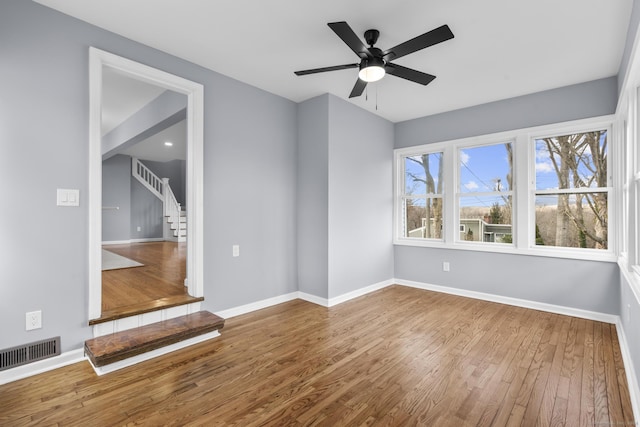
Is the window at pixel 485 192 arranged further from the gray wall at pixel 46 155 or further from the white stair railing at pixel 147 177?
the white stair railing at pixel 147 177

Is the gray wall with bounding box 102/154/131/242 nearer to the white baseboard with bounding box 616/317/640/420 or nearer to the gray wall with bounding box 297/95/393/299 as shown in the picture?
the gray wall with bounding box 297/95/393/299

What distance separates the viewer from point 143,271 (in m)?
4.67

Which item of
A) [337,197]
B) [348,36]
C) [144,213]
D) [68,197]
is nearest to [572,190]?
[337,197]

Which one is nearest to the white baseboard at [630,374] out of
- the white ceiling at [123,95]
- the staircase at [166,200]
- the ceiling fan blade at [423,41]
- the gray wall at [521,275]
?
the gray wall at [521,275]

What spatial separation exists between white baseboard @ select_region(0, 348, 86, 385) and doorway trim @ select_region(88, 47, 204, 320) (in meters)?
0.29

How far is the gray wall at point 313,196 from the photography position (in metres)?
3.96

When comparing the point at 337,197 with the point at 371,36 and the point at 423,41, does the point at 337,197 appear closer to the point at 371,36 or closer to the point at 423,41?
the point at 371,36

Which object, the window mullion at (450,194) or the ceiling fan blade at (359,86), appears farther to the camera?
the window mullion at (450,194)

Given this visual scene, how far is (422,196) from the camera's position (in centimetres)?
495

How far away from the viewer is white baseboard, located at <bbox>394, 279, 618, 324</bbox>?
Answer: 3.41 m

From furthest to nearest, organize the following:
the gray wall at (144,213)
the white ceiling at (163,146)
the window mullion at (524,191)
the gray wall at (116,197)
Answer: the gray wall at (144,213)
the gray wall at (116,197)
the white ceiling at (163,146)
the window mullion at (524,191)

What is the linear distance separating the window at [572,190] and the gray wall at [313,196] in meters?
2.72

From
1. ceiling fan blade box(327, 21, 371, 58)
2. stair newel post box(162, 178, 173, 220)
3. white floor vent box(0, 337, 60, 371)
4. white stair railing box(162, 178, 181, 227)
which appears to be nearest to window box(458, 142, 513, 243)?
ceiling fan blade box(327, 21, 371, 58)

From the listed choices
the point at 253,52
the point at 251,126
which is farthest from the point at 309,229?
the point at 253,52
